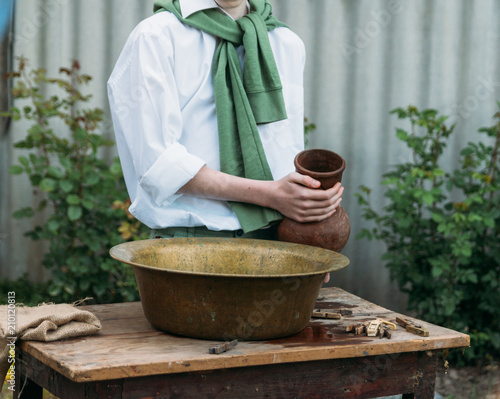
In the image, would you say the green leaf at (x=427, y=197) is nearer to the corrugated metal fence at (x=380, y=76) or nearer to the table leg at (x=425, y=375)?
the corrugated metal fence at (x=380, y=76)

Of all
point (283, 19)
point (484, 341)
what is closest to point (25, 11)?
point (283, 19)

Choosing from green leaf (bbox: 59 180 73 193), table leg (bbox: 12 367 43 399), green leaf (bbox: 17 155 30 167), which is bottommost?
table leg (bbox: 12 367 43 399)

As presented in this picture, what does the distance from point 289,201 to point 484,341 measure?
93.1 inches

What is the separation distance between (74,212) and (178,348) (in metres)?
2.04

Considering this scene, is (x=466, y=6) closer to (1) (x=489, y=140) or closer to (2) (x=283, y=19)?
(1) (x=489, y=140)

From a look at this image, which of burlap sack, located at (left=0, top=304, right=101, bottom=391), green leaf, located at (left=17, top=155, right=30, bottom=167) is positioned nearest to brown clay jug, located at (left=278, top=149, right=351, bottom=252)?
burlap sack, located at (left=0, top=304, right=101, bottom=391)

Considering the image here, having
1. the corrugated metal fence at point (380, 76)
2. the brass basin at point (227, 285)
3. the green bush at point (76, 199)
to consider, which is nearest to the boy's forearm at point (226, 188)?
the brass basin at point (227, 285)

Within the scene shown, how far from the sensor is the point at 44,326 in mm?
1642

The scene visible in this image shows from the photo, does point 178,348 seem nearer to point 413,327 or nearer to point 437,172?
point 413,327

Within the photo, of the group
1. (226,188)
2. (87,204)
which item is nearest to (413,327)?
(226,188)

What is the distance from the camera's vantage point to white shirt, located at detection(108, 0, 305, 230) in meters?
1.85

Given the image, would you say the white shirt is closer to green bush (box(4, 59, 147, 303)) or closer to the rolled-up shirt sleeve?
the rolled-up shirt sleeve

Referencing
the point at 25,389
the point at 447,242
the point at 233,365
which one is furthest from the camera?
the point at 447,242

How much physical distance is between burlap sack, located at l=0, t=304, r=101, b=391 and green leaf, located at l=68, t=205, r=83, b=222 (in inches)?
66.9
